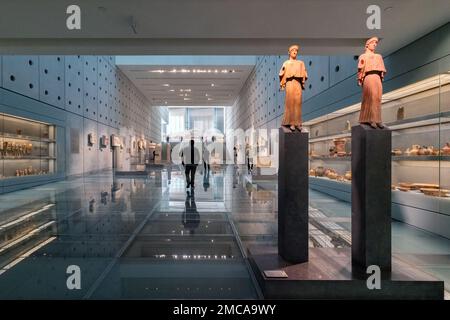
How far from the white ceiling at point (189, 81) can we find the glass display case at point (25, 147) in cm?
1343

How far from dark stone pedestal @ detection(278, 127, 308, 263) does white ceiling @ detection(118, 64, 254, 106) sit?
79.2 ft

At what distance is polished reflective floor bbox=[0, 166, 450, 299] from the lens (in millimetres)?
3385

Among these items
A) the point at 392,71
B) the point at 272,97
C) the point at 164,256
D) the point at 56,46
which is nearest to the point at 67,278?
the point at 164,256

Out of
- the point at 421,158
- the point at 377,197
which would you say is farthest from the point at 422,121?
the point at 377,197

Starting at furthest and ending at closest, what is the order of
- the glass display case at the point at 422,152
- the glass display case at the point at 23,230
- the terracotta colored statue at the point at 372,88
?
1. the glass display case at the point at 422,152
2. the glass display case at the point at 23,230
3. the terracotta colored statue at the point at 372,88

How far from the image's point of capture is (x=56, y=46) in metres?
7.57

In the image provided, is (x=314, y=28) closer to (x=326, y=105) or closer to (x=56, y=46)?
(x=326, y=105)

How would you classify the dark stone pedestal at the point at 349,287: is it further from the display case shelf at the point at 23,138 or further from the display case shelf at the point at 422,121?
the display case shelf at the point at 23,138

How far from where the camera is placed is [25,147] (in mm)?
13523

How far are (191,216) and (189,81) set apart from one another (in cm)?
2661

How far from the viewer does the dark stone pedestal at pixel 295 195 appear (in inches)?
147

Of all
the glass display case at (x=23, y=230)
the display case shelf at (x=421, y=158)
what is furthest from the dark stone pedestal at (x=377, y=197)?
the glass display case at (x=23, y=230)

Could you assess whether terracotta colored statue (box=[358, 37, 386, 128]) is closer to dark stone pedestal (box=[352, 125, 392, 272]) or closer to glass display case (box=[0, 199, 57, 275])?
dark stone pedestal (box=[352, 125, 392, 272])
